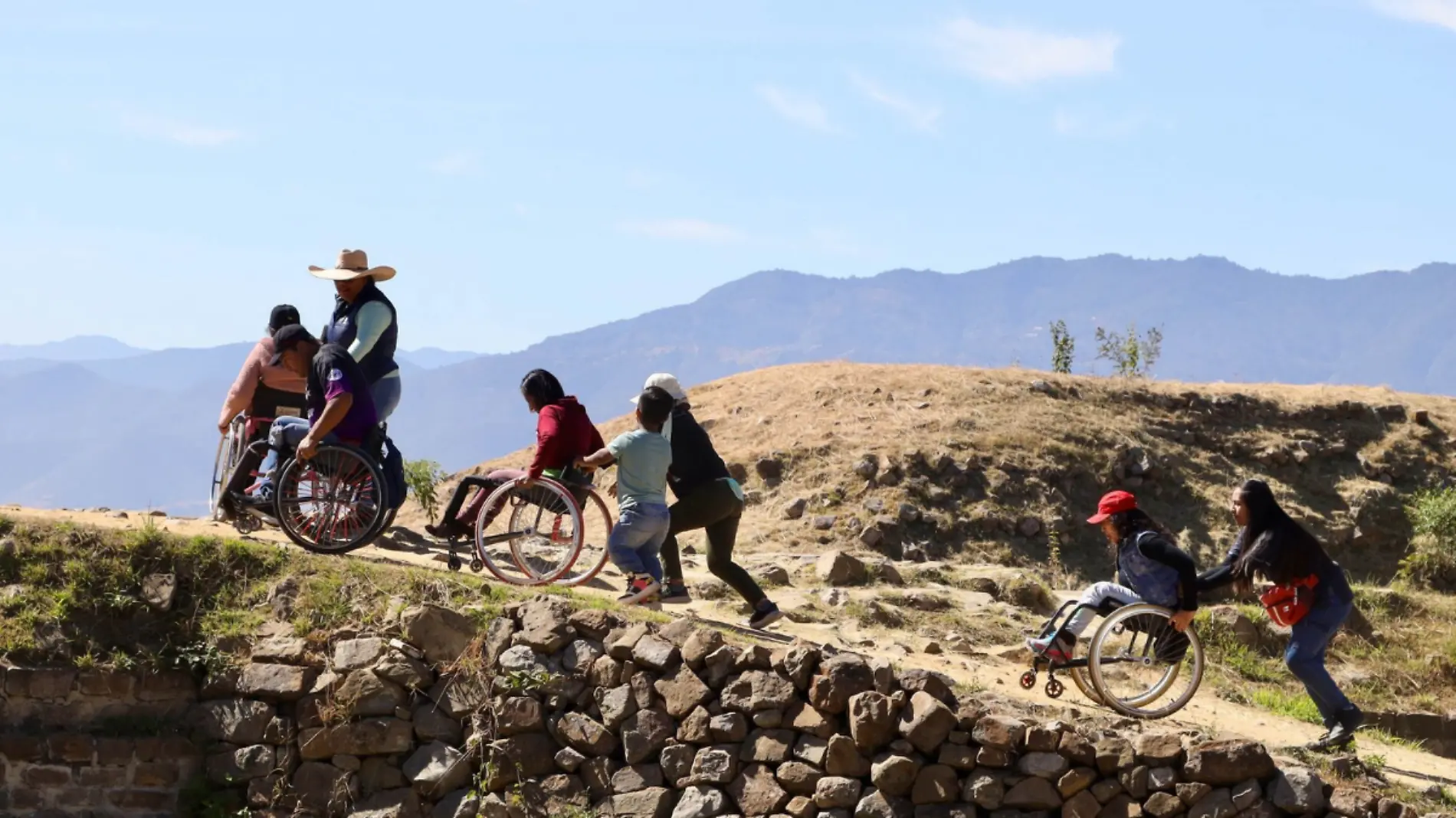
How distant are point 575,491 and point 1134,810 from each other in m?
4.25

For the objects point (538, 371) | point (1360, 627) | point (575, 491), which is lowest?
point (1360, 627)

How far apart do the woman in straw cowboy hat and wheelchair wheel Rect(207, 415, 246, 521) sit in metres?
1.11

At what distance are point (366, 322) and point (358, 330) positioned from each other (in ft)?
0.27

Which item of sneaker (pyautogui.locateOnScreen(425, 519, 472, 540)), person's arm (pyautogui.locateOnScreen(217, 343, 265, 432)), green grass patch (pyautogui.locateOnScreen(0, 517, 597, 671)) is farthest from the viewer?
person's arm (pyautogui.locateOnScreen(217, 343, 265, 432))

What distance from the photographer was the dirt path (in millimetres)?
9273

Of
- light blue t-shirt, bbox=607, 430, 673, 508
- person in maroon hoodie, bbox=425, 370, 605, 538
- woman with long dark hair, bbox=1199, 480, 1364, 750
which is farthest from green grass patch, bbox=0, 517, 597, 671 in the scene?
woman with long dark hair, bbox=1199, 480, 1364, 750

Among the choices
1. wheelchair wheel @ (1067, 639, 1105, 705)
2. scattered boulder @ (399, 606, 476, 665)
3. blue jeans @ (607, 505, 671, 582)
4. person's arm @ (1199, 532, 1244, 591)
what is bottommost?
wheelchair wheel @ (1067, 639, 1105, 705)

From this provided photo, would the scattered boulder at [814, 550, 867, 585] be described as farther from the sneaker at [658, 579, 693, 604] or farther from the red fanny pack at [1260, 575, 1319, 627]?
the red fanny pack at [1260, 575, 1319, 627]

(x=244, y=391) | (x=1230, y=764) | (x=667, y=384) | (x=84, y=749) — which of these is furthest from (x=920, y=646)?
(x=84, y=749)

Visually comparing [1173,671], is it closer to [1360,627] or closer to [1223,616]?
[1223,616]

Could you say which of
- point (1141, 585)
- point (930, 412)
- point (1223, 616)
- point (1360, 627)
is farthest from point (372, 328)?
point (930, 412)

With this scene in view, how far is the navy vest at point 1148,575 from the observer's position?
909 centimetres

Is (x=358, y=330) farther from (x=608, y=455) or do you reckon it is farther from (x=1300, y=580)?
(x=1300, y=580)

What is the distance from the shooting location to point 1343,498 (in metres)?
22.1
